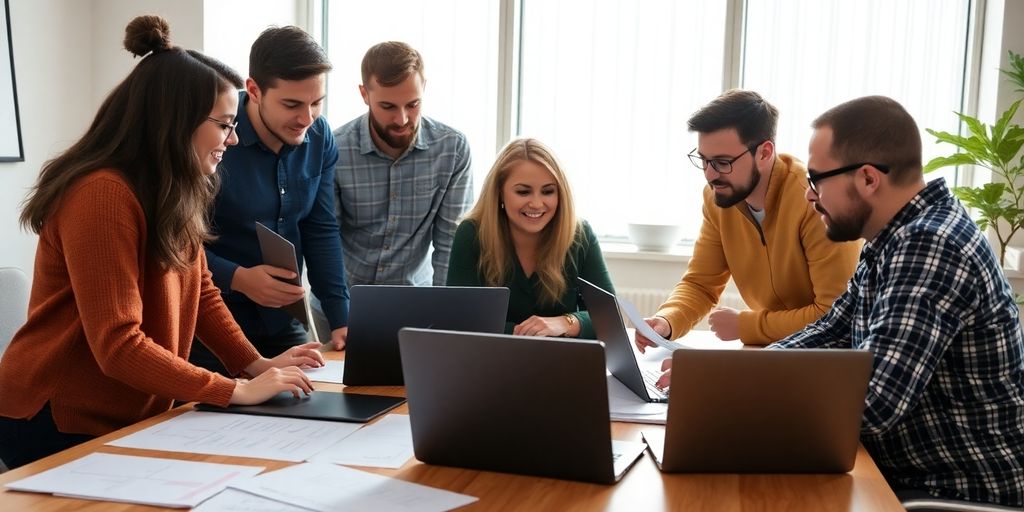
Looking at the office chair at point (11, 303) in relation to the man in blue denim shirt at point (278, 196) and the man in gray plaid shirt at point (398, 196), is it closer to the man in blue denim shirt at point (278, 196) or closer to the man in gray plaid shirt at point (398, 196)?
the man in blue denim shirt at point (278, 196)

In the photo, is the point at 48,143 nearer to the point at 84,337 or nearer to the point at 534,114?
the point at 534,114

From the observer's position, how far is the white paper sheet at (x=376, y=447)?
1.52 m

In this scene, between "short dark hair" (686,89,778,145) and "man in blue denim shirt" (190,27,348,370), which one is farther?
"short dark hair" (686,89,778,145)

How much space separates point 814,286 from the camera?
8.39 feet

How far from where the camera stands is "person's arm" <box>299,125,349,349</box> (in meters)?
2.72

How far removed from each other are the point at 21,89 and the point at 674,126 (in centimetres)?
276

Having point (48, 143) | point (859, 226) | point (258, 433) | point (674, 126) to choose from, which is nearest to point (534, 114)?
point (674, 126)

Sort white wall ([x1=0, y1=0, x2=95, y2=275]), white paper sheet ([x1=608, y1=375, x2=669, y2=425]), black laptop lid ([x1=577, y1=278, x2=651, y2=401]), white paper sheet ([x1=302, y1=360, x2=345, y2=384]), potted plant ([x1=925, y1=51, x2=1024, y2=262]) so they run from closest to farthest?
white paper sheet ([x1=608, y1=375, x2=669, y2=425]) → black laptop lid ([x1=577, y1=278, x2=651, y2=401]) → white paper sheet ([x1=302, y1=360, x2=345, y2=384]) → potted plant ([x1=925, y1=51, x2=1024, y2=262]) → white wall ([x1=0, y1=0, x2=95, y2=275])

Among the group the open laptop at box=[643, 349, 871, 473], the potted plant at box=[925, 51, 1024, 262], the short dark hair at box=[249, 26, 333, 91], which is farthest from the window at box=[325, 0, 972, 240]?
the open laptop at box=[643, 349, 871, 473]

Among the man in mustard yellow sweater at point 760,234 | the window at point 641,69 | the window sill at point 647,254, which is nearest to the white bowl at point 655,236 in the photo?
the window sill at point 647,254

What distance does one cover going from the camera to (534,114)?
461 centimetres

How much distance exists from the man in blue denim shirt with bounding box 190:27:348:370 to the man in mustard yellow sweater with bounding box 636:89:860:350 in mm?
935

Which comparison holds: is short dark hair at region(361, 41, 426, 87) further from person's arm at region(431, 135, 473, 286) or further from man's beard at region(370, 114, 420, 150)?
person's arm at region(431, 135, 473, 286)

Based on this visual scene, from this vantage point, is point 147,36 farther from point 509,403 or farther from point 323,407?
point 509,403
